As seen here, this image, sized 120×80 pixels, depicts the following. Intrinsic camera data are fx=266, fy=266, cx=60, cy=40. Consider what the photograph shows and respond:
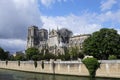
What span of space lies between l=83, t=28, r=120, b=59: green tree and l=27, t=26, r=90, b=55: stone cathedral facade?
71277 mm

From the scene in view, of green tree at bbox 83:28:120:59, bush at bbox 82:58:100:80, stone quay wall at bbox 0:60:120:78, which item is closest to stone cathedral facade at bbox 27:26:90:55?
stone quay wall at bbox 0:60:120:78

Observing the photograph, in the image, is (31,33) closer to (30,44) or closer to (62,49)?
(30,44)

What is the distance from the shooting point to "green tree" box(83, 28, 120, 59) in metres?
66.4

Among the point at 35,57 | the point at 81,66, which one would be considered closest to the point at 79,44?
the point at 35,57

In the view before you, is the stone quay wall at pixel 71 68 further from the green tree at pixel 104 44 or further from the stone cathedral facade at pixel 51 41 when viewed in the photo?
the stone cathedral facade at pixel 51 41

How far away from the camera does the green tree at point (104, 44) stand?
2616 inches

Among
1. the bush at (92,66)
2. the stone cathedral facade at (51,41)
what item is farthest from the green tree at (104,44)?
the stone cathedral facade at (51,41)

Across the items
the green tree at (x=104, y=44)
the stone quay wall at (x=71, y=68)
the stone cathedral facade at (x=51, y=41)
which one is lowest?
the stone quay wall at (x=71, y=68)

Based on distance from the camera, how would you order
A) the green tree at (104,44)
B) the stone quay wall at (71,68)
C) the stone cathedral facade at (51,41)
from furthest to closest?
the stone cathedral facade at (51,41) < the green tree at (104,44) < the stone quay wall at (71,68)

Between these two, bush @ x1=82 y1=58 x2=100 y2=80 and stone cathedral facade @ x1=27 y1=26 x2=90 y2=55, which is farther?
stone cathedral facade @ x1=27 y1=26 x2=90 y2=55

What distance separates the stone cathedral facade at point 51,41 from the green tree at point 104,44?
71.3m

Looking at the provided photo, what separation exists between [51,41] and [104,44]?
10885 centimetres

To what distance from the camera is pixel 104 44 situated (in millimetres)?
66688

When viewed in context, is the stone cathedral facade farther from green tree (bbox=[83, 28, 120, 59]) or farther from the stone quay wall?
green tree (bbox=[83, 28, 120, 59])
